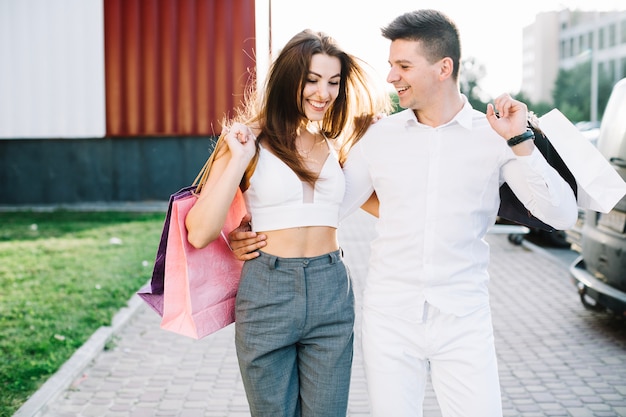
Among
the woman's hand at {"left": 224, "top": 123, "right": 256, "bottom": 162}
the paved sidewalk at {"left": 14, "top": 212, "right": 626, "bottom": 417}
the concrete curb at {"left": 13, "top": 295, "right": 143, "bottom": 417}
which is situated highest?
the woman's hand at {"left": 224, "top": 123, "right": 256, "bottom": 162}

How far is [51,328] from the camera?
21.0 ft

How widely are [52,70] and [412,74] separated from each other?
46.2 feet

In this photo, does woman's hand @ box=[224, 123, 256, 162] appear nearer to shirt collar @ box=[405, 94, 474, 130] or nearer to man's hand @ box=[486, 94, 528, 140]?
shirt collar @ box=[405, 94, 474, 130]

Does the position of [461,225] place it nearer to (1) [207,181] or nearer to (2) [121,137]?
(1) [207,181]

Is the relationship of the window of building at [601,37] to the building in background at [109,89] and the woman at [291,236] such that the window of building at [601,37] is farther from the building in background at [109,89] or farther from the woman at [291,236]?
the woman at [291,236]

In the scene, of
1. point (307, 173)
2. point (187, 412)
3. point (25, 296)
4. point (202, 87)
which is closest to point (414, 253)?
point (307, 173)

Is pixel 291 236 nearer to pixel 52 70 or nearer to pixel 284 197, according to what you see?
pixel 284 197

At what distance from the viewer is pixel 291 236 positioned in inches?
121

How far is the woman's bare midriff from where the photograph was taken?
3.06 m

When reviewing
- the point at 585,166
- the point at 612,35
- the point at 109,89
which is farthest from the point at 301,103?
the point at 612,35

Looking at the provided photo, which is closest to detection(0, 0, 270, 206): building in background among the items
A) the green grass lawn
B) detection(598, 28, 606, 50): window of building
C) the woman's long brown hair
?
the green grass lawn

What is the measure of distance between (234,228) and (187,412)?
6.80 feet

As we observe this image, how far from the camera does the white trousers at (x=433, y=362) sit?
2830mm

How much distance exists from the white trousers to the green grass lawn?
107 inches
